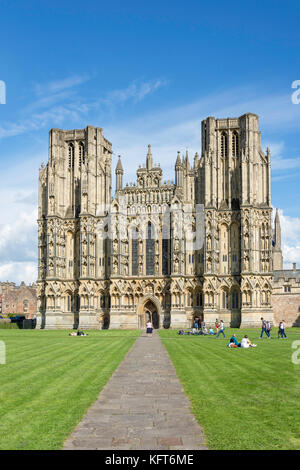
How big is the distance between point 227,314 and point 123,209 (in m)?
19.9

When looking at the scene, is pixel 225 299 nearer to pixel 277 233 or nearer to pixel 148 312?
pixel 148 312

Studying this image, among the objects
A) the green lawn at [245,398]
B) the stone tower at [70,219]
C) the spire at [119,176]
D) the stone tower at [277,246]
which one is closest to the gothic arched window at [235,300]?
the stone tower at [70,219]

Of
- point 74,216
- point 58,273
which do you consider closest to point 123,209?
point 74,216

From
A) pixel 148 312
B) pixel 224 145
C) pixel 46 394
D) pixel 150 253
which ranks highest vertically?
pixel 224 145

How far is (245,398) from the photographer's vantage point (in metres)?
14.1

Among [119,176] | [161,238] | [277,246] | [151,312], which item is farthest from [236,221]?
[277,246]

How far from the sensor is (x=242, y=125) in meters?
73.9

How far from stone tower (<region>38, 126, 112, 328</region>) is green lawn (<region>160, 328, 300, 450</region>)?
1982 inches

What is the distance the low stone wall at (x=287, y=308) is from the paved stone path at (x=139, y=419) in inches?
2505

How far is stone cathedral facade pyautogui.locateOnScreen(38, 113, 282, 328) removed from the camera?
70.4 m

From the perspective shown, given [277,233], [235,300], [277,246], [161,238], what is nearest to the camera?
Answer: [235,300]

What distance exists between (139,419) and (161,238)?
6242 cm

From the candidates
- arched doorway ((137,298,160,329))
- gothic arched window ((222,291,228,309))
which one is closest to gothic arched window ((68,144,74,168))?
arched doorway ((137,298,160,329))
